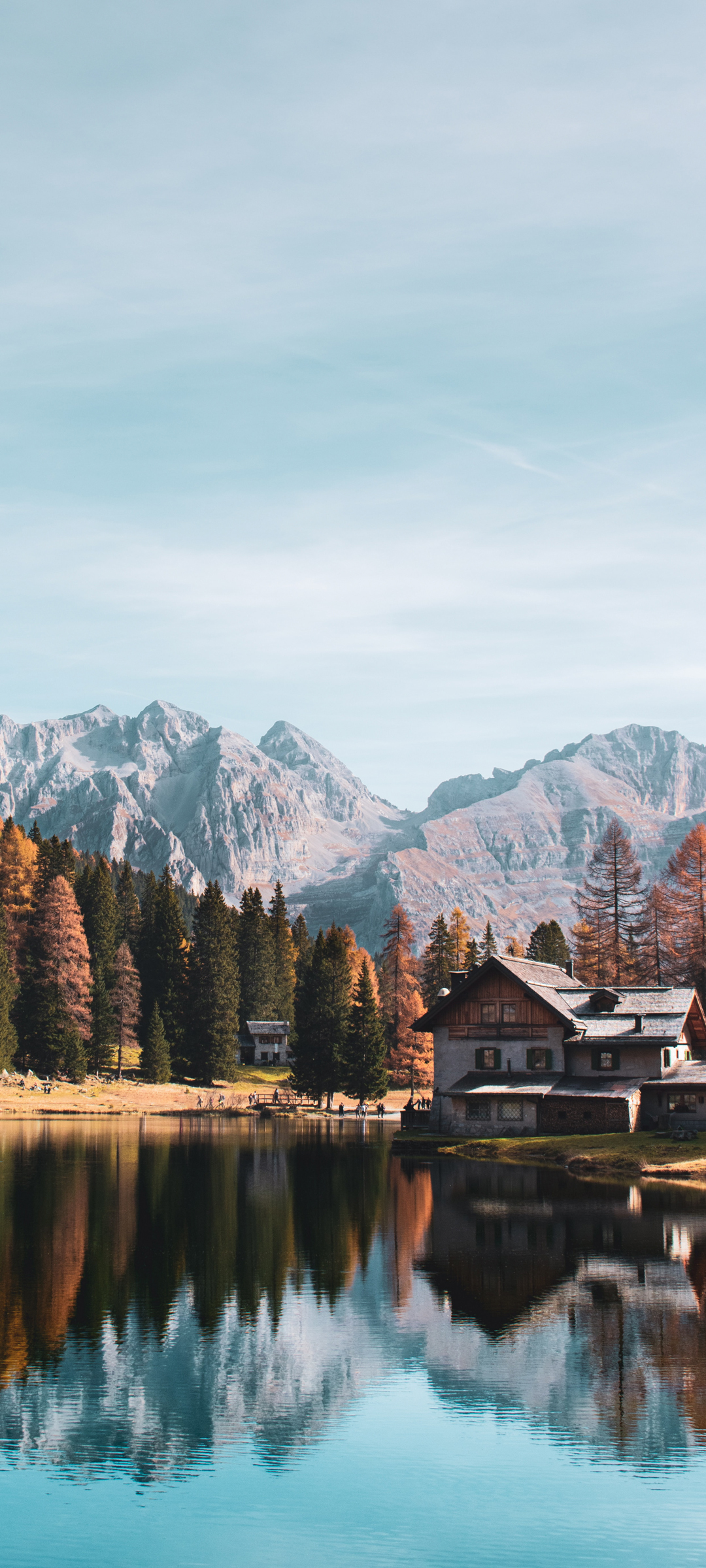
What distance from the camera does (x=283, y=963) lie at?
160000 millimetres

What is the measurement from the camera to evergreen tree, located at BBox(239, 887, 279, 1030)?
148 m

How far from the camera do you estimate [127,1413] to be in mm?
20266

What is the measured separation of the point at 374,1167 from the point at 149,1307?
35.5 meters

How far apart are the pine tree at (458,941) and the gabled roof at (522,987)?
55.9 meters

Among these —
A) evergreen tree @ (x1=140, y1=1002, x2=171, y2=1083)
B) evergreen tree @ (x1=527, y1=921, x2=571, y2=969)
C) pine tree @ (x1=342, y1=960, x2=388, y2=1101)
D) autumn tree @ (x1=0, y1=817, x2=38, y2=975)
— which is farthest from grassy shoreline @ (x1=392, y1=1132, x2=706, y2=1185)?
evergreen tree @ (x1=527, y1=921, x2=571, y2=969)

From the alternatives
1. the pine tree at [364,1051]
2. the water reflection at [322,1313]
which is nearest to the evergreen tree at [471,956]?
the pine tree at [364,1051]

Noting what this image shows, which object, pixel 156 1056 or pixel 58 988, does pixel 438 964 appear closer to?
pixel 156 1056

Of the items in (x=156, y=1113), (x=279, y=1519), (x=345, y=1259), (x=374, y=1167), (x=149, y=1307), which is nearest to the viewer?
(x=279, y=1519)

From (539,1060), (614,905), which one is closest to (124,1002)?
(614,905)

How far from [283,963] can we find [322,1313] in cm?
13358

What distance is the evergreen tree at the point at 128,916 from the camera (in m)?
139

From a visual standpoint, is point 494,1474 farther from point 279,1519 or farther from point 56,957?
point 56,957

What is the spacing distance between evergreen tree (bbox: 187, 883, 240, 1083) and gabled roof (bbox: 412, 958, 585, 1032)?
4584 cm

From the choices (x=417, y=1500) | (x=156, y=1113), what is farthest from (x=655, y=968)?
(x=417, y=1500)
